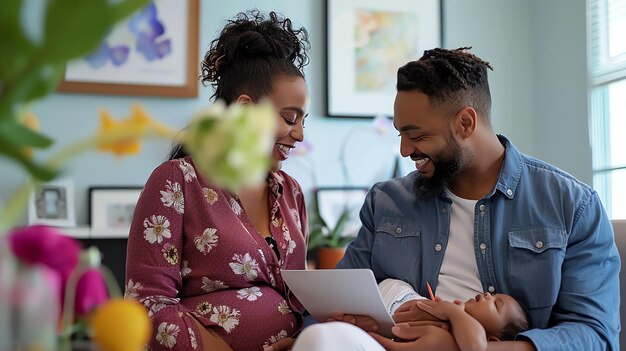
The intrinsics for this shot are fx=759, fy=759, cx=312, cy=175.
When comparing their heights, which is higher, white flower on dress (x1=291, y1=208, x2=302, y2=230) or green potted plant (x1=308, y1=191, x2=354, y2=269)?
white flower on dress (x1=291, y1=208, x2=302, y2=230)

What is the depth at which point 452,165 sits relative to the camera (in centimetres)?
194

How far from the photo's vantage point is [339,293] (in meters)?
1.67

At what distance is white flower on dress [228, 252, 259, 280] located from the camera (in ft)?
5.82

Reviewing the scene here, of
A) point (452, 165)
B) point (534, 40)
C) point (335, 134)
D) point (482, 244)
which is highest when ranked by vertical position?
point (534, 40)

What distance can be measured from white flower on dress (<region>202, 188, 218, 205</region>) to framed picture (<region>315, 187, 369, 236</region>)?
5.24ft

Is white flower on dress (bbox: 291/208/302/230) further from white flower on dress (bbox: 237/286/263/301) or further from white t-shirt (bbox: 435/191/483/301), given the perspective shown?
white t-shirt (bbox: 435/191/483/301)

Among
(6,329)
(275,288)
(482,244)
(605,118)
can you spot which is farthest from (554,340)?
(605,118)

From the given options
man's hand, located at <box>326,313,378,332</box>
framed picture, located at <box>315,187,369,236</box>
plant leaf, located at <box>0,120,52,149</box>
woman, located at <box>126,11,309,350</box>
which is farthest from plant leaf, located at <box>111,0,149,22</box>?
framed picture, located at <box>315,187,369,236</box>

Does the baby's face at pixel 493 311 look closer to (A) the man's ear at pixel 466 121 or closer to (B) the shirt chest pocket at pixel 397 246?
(B) the shirt chest pocket at pixel 397 246

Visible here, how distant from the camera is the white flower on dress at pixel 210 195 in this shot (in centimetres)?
179

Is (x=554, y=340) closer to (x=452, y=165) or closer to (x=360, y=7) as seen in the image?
(x=452, y=165)

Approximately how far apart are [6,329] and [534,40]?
3.59 meters

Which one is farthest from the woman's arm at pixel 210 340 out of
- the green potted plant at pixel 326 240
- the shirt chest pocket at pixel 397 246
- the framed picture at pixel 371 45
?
the framed picture at pixel 371 45

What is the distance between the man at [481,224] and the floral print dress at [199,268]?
328 millimetres
